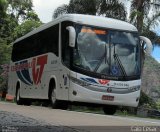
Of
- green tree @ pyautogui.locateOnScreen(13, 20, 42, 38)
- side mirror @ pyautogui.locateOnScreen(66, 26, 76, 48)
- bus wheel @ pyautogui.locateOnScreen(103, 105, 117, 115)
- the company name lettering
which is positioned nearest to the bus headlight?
bus wheel @ pyautogui.locateOnScreen(103, 105, 117, 115)

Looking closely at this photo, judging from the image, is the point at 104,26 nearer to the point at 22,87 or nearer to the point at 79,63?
the point at 79,63

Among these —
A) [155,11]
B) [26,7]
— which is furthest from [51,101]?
[26,7]

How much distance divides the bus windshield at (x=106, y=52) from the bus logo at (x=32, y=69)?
3.33 meters

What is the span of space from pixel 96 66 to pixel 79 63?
2.02 feet

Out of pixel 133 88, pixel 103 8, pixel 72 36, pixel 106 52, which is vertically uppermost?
pixel 103 8

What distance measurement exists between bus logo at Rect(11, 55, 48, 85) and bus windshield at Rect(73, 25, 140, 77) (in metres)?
3.33

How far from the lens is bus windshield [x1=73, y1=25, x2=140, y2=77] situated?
18969mm

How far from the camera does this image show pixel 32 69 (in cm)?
2461

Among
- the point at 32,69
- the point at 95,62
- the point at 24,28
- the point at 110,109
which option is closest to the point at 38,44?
the point at 32,69

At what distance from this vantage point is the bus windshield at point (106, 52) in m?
19.0

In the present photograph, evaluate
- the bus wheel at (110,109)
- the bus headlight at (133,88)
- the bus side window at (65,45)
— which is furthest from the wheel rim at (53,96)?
the bus headlight at (133,88)

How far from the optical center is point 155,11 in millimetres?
35844

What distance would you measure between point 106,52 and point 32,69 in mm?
6291

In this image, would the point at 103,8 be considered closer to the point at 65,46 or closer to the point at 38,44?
the point at 38,44
